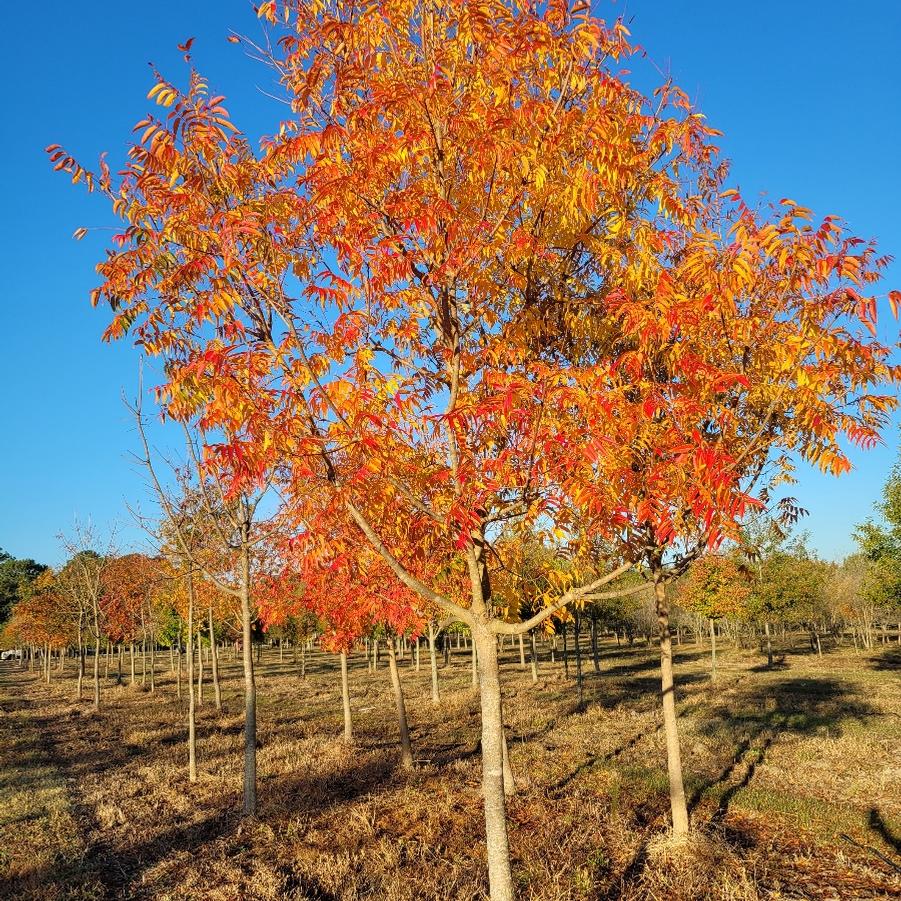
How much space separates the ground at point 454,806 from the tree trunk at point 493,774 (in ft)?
6.89

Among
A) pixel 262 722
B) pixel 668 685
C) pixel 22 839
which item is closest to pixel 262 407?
pixel 668 685

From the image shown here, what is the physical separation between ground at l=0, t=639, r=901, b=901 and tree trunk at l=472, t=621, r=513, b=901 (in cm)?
210

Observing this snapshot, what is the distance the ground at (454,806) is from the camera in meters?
7.06

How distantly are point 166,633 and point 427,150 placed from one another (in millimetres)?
35385

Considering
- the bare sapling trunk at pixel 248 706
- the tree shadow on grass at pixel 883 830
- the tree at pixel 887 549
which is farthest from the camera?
the tree at pixel 887 549

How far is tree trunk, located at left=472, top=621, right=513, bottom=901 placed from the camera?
470cm

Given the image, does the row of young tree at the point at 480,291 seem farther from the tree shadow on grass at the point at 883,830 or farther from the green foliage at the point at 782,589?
the green foliage at the point at 782,589

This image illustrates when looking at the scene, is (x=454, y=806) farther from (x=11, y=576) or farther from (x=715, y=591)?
(x=11, y=576)

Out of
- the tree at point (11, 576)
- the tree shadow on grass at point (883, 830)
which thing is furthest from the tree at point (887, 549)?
the tree at point (11, 576)

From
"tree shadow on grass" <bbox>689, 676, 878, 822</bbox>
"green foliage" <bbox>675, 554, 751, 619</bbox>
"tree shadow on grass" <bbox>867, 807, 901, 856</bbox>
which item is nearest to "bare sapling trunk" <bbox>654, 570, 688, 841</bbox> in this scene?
"tree shadow on grass" <bbox>689, 676, 878, 822</bbox>

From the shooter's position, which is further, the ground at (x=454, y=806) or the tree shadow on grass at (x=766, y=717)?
the tree shadow on grass at (x=766, y=717)

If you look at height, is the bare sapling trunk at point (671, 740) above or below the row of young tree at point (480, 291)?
below

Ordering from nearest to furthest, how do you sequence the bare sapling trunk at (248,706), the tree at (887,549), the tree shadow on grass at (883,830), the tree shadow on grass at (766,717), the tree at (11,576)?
the tree shadow on grass at (883,830)
the bare sapling trunk at (248,706)
the tree shadow on grass at (766,717)
the tree at (887,549)
the tree at (11,576)

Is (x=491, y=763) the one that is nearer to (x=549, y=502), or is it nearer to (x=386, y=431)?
(x=549, y=502)
